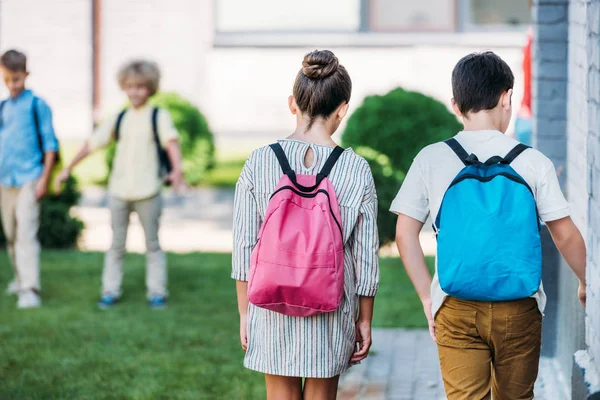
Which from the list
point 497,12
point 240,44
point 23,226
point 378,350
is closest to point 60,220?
point 23,226

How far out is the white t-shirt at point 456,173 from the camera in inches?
138

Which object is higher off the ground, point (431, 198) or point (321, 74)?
point (321, 74)

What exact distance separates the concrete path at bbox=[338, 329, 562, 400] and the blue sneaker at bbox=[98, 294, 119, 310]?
7.14 ft

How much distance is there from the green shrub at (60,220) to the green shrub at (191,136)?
4.35 meters

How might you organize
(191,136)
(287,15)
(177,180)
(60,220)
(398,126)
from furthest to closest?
(287,15) < (191,136) < (60,220) < (398,126) < (177,180)

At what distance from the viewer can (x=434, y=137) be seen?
34.6 ft

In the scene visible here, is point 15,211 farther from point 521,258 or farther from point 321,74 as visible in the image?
point 521,258

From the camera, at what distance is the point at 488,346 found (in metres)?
3.60

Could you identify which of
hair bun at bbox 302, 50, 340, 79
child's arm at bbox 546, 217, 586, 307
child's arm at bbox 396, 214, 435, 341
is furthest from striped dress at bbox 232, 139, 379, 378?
child's arm at bbox 546, 217, 586, 307

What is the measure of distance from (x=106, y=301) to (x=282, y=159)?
4.78m

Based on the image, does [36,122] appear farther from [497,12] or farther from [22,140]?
[497,12]

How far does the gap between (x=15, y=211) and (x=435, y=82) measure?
430 inches

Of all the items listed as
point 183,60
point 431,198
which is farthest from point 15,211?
point 183,60

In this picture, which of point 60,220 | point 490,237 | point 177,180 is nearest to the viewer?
point 490,237
